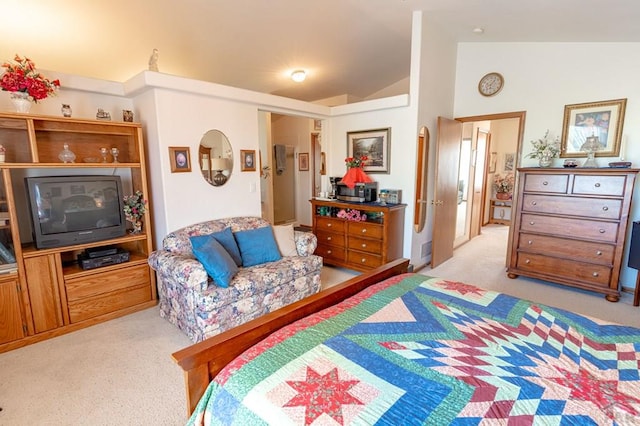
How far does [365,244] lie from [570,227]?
2211mm

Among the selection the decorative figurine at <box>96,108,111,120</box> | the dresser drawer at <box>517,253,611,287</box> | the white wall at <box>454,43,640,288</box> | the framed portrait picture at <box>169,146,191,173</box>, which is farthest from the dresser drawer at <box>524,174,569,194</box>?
the decorative figurine at <box>96,108,111,120</box>

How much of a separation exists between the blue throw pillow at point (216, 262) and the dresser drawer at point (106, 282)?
2.58 feet

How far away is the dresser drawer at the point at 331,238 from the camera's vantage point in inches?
161

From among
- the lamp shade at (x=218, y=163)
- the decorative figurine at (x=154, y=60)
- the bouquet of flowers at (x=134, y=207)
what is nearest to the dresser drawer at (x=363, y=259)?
the lamp shade at (x=218, y=163)

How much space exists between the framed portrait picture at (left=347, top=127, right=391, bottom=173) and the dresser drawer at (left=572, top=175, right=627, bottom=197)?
203cm

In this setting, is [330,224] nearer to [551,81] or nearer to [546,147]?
Result: [546,147]

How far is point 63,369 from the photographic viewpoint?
7.06ft

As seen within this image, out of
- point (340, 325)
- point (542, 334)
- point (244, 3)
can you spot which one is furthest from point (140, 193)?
point (542, 334)

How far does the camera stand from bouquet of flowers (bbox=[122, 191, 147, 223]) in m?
2.89

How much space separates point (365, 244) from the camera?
383 centimetres

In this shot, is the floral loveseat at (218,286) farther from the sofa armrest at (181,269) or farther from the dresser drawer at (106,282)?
the dresser drawer at (106,282)

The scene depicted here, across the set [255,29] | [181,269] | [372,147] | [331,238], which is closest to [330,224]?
[331,238]

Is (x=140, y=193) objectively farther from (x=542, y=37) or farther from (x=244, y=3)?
(x=542, y=37)

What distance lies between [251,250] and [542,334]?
2323mm
